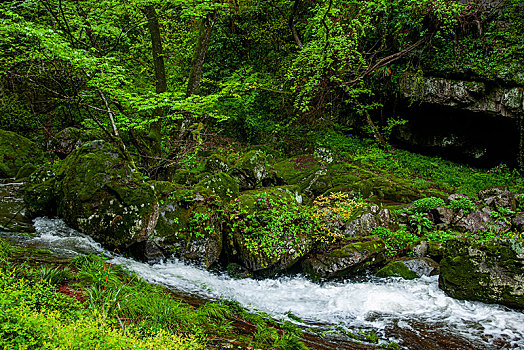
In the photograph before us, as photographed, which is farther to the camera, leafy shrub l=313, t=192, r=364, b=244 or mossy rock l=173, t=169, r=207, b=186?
mossy rock l=173, t=169, r=207, b=186

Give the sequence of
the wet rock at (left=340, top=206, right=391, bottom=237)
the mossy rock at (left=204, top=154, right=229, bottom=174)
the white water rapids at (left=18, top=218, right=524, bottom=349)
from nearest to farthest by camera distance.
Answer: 1. the white water rapids at (left=18, top=218, right=524, bottom=349)
2. the wet rock at (left=340, top=206, right=391, bottom=237)
3. the mossy rock at (left=204, top=154, right=229, bottom=174)

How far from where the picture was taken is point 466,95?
11.9 m

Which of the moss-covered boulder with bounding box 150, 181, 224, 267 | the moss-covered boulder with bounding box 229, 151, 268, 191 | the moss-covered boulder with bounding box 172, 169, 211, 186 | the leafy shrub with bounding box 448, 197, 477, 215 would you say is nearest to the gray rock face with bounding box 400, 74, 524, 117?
the leafy shrub with bounding box 448, 197, 477, 215

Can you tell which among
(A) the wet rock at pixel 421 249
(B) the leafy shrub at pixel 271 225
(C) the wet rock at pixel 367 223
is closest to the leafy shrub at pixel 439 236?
(A) the wet rock at pixel 421 249

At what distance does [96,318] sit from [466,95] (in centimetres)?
1425

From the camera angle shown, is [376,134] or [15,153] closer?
[15,153]

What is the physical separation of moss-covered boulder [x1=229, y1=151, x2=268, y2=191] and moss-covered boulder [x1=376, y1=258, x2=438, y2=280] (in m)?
4.56

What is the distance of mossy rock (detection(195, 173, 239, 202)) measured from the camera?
7.35 m

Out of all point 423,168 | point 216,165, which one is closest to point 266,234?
point 216,165

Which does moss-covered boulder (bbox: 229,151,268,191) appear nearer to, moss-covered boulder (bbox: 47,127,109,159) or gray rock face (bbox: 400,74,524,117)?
moss-covered boulder (bbox: 47,127,109,159)

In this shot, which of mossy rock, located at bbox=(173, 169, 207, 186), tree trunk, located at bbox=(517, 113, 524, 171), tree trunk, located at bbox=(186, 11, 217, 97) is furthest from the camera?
tree trunk, located at bbox=(517, 113, 524, 171)

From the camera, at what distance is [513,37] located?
11562mm

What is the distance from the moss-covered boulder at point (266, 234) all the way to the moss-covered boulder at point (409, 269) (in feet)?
5.42

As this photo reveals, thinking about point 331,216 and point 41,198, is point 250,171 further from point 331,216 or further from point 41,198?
point 41,198
